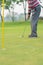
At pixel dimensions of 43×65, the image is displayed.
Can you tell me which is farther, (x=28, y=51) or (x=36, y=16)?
(x=36, y=16)

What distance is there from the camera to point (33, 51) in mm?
6547

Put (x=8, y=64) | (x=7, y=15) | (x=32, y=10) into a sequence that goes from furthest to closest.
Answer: (x=7, y=15) → (x=32, y=10) → (x=8, y=64)

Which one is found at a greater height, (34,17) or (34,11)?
(34,11)

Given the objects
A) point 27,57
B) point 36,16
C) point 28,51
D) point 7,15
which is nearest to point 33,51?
point 28,51

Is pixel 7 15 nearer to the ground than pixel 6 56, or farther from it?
nearer to the ground

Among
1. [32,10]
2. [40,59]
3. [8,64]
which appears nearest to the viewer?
[8,64]

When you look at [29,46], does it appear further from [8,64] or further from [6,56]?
[8,64]

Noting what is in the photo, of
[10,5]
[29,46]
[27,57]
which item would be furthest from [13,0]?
[27,57]

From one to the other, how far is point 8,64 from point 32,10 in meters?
4.57

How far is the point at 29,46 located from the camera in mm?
7344

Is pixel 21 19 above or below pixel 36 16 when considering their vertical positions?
below

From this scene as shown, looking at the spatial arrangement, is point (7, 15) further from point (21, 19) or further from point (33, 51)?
point (33, 51)

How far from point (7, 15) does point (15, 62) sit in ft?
59.9

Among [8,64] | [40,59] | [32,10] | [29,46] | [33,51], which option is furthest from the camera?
[32,10]
